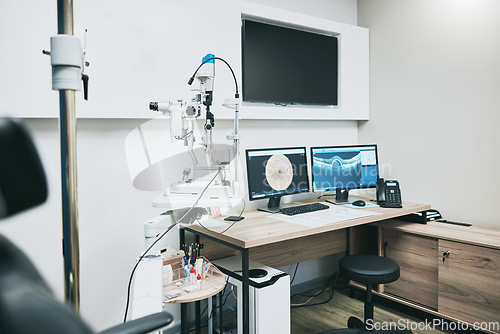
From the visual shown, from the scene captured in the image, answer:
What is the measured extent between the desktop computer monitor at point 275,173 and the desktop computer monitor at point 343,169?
0.11 m

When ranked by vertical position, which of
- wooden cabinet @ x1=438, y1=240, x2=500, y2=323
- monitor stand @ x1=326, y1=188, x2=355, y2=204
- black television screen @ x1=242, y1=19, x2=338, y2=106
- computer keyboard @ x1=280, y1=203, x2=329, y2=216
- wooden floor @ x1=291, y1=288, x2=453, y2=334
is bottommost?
wooden floor @ x1=291, y1=288, x2=453, y2=334

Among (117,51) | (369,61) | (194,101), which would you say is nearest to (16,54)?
(117,51)

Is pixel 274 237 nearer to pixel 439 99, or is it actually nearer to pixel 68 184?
pixel 68 184

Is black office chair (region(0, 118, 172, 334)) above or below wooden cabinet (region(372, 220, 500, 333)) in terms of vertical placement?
above

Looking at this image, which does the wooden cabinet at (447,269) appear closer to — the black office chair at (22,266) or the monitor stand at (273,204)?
the monitor stand at (273,204)

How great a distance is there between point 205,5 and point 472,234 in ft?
7.84

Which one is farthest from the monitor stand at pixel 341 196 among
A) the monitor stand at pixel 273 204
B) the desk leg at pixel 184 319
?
the desk leg at pixel 184 319

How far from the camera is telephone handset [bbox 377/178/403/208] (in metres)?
2.65

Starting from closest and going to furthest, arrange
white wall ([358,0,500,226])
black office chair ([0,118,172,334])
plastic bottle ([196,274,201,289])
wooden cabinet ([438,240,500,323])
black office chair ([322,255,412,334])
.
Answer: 1. black office chair ([0,118,172,334])
2. plastic bottle ([196,274,201,289])
3. black office chair ([322,255,412,334])
4. wooden cabinet ([438,240,500,323])
5. white wall ([358,0,500,226])

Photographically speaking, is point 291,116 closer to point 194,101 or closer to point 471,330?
point 194,101

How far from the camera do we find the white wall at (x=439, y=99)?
256 centimetres

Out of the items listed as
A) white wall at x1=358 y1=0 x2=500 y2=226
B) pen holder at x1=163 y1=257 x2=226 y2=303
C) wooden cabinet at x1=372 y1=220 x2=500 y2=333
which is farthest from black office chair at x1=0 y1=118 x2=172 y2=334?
white wall at x1=358 y1=0 x2=500 y2=226

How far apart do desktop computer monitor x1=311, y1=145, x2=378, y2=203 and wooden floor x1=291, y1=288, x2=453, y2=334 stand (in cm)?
85

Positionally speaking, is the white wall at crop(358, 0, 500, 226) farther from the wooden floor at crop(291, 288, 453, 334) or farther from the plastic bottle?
Result: the plastic bottle
